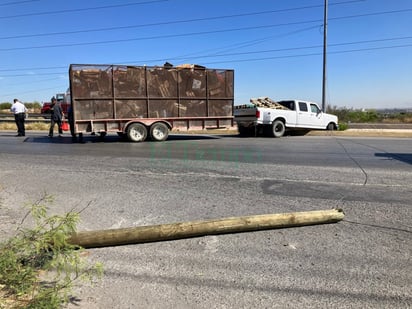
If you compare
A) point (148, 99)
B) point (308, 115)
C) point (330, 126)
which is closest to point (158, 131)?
point (148, 99)

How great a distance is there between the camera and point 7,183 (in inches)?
274

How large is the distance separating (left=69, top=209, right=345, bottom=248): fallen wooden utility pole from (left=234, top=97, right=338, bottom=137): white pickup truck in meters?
13.0

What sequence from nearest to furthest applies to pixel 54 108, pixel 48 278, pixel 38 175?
pixel 48 278 < pixel 38 175 < pixel 54 108

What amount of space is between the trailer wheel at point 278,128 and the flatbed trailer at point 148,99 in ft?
8.07

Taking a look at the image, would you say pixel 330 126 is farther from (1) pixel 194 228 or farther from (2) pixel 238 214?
(1) pixel 194 228

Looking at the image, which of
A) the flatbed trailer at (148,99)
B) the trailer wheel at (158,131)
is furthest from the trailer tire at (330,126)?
the trailer wheel at (158,131)

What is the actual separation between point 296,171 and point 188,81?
8.64m

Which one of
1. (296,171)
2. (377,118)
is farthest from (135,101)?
(377,118)

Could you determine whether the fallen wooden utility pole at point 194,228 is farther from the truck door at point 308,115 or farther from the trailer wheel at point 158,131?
the truck door at point 308,115

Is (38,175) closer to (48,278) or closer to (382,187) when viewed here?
(48,278)

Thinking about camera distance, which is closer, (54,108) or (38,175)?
(38,175)

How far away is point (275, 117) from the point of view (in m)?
17.8

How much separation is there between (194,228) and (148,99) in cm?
1147

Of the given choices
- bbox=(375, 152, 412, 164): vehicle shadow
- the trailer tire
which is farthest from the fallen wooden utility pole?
the trailer tire
